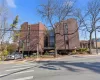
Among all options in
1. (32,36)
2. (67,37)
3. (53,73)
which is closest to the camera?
(53,73)

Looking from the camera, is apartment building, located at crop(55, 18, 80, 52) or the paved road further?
apartment building, located at crop(55, 18, 80, 52)

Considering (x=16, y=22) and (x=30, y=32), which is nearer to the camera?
(x=16, y=22)

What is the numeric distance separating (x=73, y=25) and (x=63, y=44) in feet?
16.8

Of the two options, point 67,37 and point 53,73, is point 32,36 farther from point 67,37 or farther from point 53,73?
point 53,73

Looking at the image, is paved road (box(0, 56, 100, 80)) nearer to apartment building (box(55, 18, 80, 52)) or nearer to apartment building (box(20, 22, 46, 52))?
apartment building (box(55, 18, 80, 52))

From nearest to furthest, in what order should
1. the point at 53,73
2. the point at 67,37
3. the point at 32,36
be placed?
the point at 53,73, the point at 67,37, the point at 32,36

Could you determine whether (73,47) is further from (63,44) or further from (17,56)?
(17,56)

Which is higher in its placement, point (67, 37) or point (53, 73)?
point (67, 37)

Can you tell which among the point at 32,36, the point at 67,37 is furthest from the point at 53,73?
the point at 32,36

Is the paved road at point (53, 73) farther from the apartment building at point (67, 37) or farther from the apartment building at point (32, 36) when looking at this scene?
the apartment building at point (32, 36)

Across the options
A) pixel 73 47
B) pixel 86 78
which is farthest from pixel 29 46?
pixel 86 78

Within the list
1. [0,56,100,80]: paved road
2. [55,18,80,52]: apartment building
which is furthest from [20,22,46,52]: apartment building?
[0,56,100,80]: paved road

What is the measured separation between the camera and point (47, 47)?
50844mm

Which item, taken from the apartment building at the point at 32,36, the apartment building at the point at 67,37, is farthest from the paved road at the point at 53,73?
the apartment building at the point at 32,36
